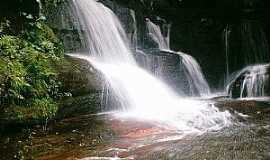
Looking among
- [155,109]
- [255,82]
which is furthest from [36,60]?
[255,82]

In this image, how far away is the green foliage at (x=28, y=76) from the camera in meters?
8.69

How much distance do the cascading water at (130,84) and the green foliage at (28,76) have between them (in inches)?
59.1

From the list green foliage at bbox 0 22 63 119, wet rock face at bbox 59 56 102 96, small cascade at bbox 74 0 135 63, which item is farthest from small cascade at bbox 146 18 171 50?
green foliage at bbox 0 22 63 119

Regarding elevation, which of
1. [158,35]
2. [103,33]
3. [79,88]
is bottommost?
[79,88]

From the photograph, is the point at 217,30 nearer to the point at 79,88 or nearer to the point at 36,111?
the point at 79,88

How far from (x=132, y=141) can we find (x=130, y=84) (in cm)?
372

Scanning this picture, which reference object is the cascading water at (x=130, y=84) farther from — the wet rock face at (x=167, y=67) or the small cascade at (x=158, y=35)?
the small cascade at (x=158, y=35)

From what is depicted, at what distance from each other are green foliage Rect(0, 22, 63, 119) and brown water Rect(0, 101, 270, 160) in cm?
47

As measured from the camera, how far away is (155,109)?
1045 centimetres

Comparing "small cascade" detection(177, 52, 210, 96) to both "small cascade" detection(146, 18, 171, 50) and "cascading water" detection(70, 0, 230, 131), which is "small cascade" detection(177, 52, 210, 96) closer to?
"small cascade" detection(146, 18, 171, 50)

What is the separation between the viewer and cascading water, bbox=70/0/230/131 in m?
9.30

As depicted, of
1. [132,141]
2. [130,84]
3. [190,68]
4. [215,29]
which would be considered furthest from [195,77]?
[132,141]

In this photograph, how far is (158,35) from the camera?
16062 mm

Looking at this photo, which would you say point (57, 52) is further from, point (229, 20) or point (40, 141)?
point (229, 20)
